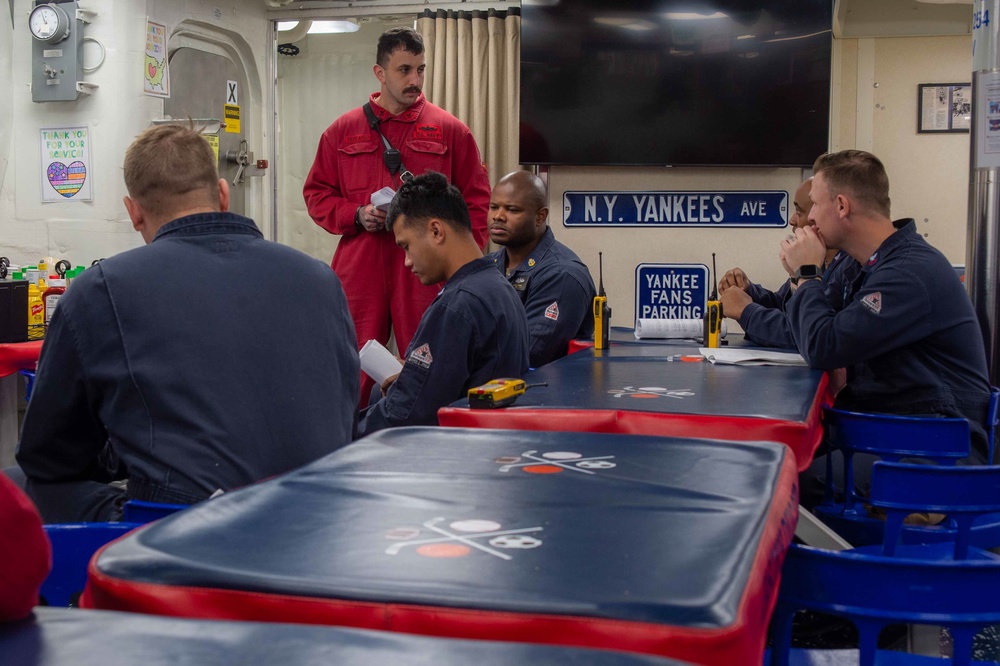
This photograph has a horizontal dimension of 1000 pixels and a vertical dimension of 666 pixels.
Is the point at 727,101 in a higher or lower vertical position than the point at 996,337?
higher

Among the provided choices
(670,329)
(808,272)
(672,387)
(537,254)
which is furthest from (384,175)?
(672,387)

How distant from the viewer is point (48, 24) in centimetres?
462

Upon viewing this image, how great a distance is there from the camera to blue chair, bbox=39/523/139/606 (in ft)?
3.80

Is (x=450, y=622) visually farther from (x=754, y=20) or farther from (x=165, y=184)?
(x=754, y=20)

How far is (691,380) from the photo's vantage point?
2311 mm

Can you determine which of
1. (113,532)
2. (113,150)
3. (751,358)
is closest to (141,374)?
(113,532)

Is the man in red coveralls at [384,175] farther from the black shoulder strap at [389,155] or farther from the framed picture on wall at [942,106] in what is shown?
the framed picture on wall at [942,106]

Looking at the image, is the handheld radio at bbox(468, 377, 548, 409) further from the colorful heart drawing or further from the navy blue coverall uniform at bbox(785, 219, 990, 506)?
the colorful heart drawing

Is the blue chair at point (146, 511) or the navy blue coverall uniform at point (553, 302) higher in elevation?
the navy blue coverall uniform at point (553, 302)

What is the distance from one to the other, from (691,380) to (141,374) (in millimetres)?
1256

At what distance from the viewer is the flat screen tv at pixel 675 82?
5.13m

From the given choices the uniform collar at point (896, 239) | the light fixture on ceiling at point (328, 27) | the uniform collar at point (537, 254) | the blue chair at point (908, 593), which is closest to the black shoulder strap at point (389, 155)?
the uniform collar at point (537, 254)

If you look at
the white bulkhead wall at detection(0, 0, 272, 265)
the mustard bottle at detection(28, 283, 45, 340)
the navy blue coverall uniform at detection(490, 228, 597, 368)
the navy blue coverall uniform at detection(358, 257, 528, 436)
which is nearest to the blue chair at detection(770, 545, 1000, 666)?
the navy blue coverall uniform at detection(358, 257, 528, 436)

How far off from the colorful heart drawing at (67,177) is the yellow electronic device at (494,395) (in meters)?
3.59
